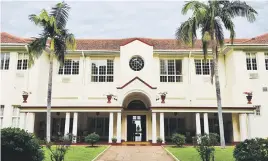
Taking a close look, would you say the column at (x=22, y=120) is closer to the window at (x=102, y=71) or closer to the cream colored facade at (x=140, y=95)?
the cream colored facade at (x=140, y=95)

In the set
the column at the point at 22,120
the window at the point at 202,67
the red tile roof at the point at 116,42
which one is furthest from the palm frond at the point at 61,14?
the window at the point at 202,67

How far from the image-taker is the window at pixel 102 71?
26.2m

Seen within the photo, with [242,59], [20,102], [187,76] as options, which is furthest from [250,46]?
[20,102]

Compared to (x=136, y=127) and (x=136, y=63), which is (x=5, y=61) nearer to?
(x=136, y=63)

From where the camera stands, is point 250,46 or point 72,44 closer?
point 72,44

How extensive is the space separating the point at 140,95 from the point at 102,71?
4.70 m

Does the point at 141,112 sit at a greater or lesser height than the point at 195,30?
lesser

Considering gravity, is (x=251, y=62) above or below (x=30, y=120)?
above

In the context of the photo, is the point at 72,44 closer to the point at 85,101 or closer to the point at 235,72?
the point at 85,101

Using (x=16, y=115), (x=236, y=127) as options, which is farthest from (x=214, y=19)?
(x=16, y=115)

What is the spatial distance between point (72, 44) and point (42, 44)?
2.15m

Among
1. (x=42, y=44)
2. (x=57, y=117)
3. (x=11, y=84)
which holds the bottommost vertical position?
(x=57, y=117)

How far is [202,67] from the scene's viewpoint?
26266 millimetres

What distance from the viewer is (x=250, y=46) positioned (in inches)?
964
